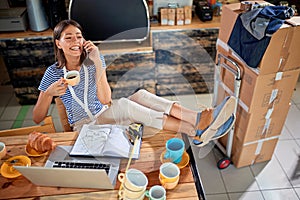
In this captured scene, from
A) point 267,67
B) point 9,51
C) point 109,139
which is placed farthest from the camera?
point 9,51

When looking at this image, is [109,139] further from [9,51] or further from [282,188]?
[9,51]

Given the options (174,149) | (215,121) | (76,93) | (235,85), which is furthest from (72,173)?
(235,85)

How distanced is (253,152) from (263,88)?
555mm

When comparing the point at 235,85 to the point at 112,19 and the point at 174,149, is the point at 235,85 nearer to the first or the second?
the point at 174,149

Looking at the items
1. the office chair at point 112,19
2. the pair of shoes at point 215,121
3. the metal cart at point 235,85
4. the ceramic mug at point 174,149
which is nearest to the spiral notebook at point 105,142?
the ceramic mug at point 174,149

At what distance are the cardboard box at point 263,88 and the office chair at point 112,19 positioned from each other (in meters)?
0.90

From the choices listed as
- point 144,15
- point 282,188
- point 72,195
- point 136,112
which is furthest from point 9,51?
point 282,188

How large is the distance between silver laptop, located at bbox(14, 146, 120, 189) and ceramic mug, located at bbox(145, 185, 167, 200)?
16 centimetres

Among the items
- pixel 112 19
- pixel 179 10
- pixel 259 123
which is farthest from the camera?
pixel 179 10

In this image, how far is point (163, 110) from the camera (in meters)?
1.84

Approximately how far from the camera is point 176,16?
2.66m

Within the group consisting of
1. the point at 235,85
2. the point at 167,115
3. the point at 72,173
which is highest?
the point at 72,173

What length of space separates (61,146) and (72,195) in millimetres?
289

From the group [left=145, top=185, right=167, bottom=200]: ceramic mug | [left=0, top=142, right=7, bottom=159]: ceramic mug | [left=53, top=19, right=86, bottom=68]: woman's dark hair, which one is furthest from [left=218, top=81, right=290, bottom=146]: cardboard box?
[left=0, top=142, right=7, bottom=159]: ceramic mug
